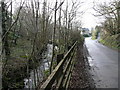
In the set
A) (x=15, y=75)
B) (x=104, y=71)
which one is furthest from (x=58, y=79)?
(x=104, y=71)

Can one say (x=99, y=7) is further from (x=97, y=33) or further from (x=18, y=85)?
(x=97, y=33)

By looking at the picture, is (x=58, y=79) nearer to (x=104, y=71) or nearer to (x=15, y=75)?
(x=15, y=75)

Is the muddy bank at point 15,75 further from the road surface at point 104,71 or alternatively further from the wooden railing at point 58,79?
the road surface at point 104,71

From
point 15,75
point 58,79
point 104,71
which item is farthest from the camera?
point 104,71

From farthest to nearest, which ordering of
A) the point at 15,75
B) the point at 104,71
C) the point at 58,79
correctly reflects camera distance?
the point at 104,71 < the point at 15,75 < the point at 58,79

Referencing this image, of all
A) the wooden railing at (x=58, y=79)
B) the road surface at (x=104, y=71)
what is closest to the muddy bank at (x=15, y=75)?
the wooden railing at (x=58, y=79)

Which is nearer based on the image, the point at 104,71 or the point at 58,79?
the point at 58,79

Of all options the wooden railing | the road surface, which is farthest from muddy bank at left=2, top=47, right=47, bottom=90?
the road surface

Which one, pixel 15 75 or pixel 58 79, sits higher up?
pixel 58 79

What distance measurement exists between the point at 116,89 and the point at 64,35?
501 centimetres

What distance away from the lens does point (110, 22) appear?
23969mm

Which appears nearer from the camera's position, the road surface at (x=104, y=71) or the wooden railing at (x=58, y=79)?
the wooden railing at (x=58, y=79)

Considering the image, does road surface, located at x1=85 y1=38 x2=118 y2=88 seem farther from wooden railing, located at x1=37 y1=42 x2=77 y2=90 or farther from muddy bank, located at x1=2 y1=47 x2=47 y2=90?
muddy bank, located at x1=2 y1=47 x2=47 y2=90

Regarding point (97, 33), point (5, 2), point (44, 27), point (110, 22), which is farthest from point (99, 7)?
point (97, 33)
